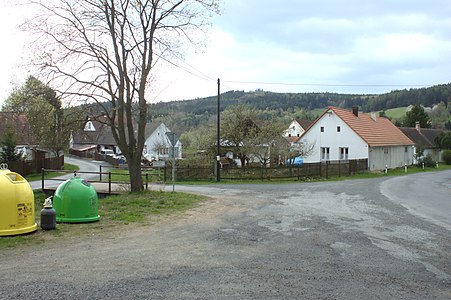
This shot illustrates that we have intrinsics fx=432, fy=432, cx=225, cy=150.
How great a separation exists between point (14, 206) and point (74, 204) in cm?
208

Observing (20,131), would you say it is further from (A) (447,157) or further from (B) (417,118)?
(B) (417,118)

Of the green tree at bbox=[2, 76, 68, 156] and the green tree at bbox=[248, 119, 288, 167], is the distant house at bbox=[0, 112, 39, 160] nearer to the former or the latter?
the green tree at bbox=[2, 76, 68, 156]

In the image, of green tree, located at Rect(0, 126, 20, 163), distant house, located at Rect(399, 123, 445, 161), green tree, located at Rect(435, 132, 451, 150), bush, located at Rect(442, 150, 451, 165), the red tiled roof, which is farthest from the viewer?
green tree, located at Rect(435, 132, 451, 150)

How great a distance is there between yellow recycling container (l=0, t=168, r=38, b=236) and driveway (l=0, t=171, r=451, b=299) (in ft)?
3.89

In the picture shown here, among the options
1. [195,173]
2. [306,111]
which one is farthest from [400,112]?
[195,173]

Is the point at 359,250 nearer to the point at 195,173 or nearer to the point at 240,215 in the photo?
the point at 240,215

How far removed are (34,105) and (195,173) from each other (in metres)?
18.2

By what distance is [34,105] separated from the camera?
1745 centimetres

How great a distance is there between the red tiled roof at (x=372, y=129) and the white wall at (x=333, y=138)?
1.68 feet

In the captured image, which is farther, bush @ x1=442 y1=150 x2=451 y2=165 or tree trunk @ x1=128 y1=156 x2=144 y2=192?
bush @ x1=442 y1=150 x2=451 y2=165

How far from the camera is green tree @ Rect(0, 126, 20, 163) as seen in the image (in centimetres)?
3419

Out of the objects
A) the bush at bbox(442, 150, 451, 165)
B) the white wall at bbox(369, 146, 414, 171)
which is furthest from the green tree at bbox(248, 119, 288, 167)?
the bush at bbox(442, 150, 451, 165)

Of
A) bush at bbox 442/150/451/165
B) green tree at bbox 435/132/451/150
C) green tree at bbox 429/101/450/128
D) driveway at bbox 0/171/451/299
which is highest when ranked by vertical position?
green tree at bbox 429/101/450/128

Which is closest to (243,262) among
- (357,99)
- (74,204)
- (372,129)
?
(74,204)
